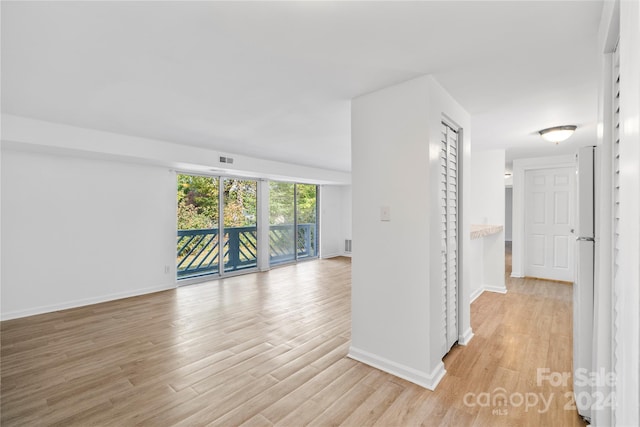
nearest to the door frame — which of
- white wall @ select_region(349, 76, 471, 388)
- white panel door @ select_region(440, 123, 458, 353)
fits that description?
white panel door @ select_region(440, 123, 458, 353)

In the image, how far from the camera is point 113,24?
5.21 feet

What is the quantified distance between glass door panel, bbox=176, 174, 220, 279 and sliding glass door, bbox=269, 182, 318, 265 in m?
1.42

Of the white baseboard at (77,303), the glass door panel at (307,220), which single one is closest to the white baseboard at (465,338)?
the white baseboard at (77,303)

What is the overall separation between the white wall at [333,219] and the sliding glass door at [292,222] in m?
0.22

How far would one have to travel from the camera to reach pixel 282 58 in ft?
6.39

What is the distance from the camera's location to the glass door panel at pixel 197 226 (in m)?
5.25

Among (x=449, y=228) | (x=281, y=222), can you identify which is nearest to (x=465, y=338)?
(x=449, y=228)

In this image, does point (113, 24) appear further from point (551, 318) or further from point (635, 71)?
point (551, 318)

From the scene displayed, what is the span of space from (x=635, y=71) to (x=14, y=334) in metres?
5.03

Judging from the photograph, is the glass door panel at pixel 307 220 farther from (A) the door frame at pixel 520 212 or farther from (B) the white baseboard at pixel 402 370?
(B) the white baseboard at pixel 402 370

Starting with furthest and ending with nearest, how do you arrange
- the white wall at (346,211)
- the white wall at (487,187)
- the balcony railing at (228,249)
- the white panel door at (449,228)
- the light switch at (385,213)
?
the white wall at (346,211), the balcony railing at (228,249), the white wall at (487,187), the white panel door at (449,228), the light switch at (385,213)

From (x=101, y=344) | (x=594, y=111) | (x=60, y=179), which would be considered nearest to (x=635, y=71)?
(x=594, y=111)

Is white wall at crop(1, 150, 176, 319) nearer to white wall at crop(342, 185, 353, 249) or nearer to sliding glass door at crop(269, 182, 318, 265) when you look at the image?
sliding glass door at crop(269, 182, 318, 265)

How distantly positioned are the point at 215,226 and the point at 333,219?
3.65 meters
